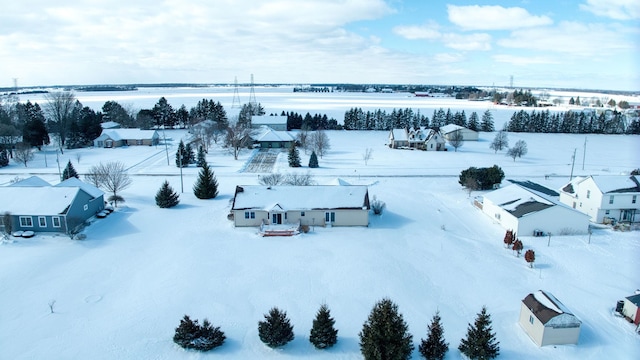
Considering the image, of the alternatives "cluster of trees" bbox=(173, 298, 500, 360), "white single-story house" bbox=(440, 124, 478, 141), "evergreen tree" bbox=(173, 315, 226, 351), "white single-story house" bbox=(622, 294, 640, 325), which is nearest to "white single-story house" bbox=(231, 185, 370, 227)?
"cluster of trees" bbox=(173, 298, 500, 360)

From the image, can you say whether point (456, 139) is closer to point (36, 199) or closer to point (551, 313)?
point (551, 313)

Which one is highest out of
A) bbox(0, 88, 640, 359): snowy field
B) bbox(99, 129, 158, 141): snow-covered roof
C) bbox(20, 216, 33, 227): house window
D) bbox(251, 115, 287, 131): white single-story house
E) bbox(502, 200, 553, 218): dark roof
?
bbox(251, 115, 287, 131): white single-story house

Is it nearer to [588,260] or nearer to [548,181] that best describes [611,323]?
[588,260]

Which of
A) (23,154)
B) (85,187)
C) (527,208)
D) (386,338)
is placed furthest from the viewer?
(23,154)

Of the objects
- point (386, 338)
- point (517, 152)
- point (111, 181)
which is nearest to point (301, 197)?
point (386, 338)

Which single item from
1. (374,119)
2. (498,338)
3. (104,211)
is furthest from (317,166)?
(374,119)

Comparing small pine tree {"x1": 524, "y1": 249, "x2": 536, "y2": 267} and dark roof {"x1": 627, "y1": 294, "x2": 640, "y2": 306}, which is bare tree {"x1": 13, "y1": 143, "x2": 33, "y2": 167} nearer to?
small pine tree {"x1": 524, "y1": 249, "x2": 536, "y2": 267}
